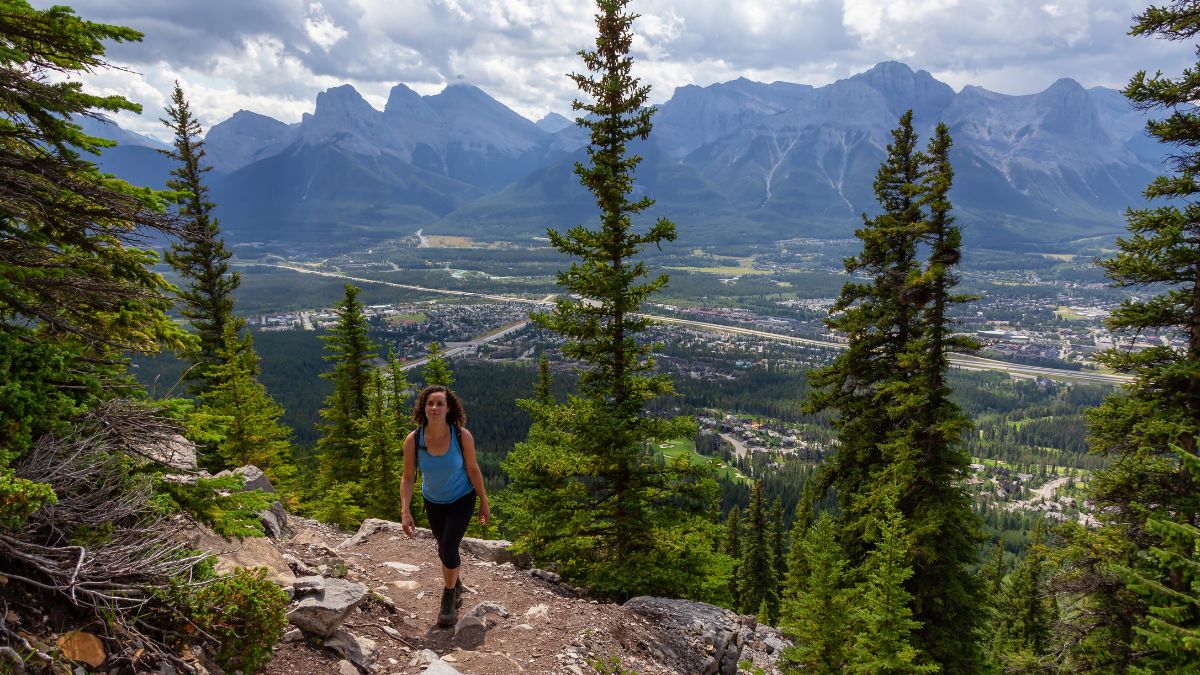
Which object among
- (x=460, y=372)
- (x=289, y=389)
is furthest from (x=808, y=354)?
(x=289, y=389)

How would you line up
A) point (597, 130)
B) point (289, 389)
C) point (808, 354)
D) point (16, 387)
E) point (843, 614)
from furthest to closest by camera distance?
point (808, 354) → point (289, 389) → point (843, 614) → point (597, 130) → point (16, 387)

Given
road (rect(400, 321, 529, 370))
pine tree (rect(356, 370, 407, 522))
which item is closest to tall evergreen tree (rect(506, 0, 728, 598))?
pine tree (rect(356, 370, 407, 522))

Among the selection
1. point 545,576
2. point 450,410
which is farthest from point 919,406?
point 450,410

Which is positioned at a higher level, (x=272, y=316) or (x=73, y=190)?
(x=73, y=190)

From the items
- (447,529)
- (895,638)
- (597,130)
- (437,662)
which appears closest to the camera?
(437,662)

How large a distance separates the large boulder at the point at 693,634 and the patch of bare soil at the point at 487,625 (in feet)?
1.10

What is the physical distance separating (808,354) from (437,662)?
552ft

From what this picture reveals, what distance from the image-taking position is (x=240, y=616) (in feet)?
17.7

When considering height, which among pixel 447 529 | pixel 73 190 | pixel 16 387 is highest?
pixel 73 190

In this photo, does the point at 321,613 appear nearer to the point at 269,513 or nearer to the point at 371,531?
the point at 269,513

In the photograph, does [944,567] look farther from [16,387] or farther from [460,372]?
[460,372]

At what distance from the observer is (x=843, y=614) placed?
12.9 metres

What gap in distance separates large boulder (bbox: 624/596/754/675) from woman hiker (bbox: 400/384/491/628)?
3.95 metres

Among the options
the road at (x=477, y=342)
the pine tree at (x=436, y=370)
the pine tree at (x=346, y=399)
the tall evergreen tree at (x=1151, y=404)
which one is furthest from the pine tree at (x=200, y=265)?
the road at (x=477, y=342)
